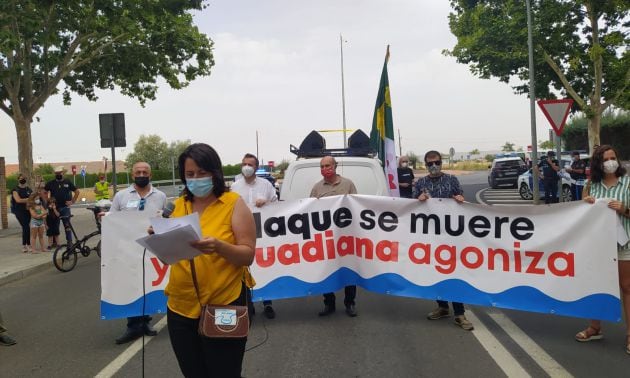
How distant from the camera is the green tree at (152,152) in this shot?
81.0 meters

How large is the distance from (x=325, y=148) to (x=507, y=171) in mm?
21409

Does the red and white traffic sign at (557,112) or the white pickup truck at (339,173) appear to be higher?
the red and white traffic sign at (557,112)

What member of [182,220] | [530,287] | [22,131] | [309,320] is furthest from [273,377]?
[22,131]

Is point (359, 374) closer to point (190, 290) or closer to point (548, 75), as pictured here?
point (190, 290)

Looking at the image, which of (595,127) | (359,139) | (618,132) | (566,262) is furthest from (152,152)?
(566,262)

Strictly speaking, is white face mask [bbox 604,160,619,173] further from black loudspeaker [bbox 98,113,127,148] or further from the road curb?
black loudspeaker [bbox 98,113,127,148]

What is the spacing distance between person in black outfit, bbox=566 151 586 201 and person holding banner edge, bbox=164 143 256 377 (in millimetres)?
14947

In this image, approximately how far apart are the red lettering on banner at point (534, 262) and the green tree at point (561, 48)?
18255 mm

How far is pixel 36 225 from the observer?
11.8 metres

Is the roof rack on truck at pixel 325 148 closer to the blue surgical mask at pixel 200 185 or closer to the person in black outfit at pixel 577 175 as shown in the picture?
the blue surgical mask at pixel 200 185

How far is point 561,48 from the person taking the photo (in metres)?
21.9

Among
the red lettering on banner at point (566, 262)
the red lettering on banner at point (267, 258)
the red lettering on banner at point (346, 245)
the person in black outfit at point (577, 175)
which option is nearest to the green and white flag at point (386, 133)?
the red lettering on banner at point (346, 245)

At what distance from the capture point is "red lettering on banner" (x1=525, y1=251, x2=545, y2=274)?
16.9 feet

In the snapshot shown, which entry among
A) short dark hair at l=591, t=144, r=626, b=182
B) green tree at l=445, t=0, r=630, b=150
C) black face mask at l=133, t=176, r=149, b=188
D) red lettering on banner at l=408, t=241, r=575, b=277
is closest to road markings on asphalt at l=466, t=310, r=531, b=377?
red lettering on banner at l=408, t=241, r=575, b=277
